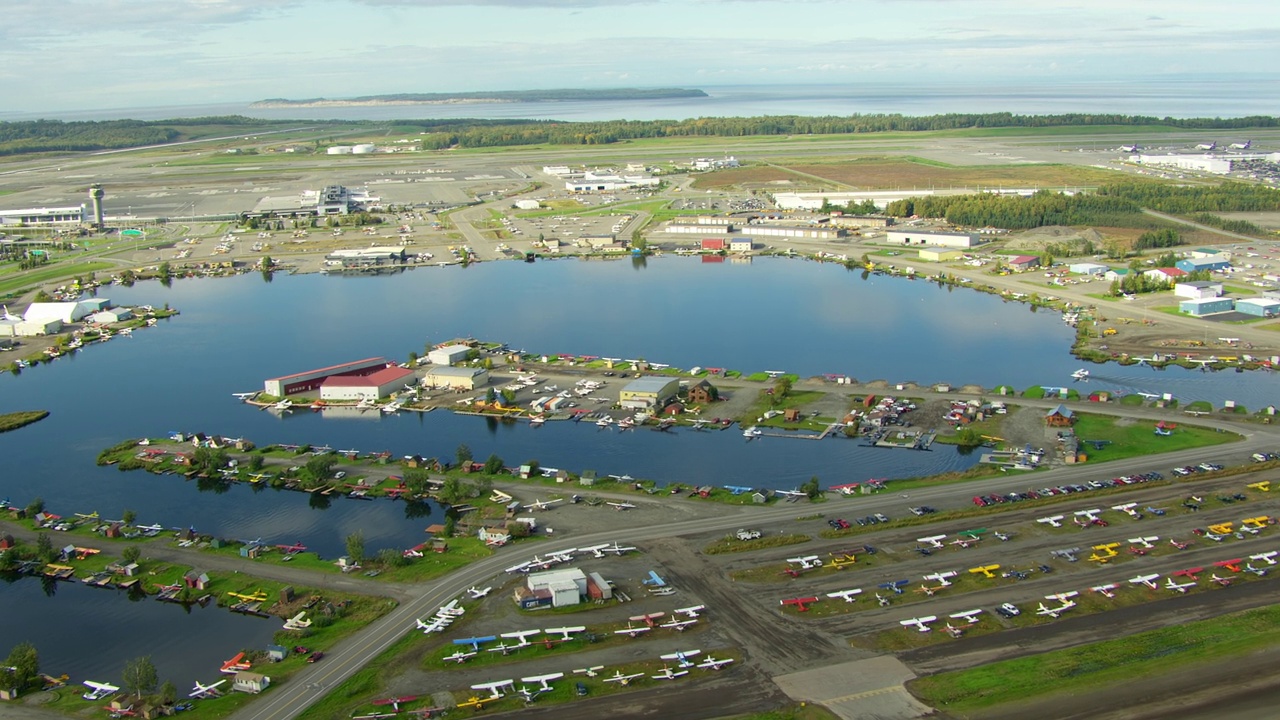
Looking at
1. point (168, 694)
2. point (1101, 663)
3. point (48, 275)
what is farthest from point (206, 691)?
point (48, 275)

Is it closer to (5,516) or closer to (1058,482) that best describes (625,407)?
(1058,482)

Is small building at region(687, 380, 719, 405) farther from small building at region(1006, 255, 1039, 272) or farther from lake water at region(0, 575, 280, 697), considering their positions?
small building at region(1006, 255, 1039, 272)

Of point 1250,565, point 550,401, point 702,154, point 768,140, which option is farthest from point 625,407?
point 768,140

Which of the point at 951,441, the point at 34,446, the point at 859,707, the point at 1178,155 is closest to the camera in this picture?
the point at 859,707

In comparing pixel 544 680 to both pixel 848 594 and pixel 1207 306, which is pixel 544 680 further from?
pixel 1207 306

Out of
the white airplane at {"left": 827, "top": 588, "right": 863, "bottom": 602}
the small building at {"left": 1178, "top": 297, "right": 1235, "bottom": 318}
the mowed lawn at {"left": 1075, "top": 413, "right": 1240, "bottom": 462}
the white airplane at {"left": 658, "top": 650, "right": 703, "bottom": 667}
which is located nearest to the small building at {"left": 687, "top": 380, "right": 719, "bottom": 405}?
the mowed lawn at {"left": 1075, "top": 413, "right": 1240, "bottom": 462}

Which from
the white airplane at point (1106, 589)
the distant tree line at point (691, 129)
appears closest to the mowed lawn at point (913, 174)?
the distant tree line at point (691, 129)

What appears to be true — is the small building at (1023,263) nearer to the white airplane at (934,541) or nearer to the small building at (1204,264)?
the small building at (1204,264)
